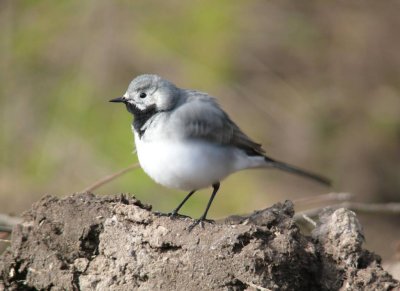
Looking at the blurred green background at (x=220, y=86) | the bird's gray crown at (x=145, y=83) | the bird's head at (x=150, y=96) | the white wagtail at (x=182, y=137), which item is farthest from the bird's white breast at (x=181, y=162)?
the blurred green background at (x=220, y=86)

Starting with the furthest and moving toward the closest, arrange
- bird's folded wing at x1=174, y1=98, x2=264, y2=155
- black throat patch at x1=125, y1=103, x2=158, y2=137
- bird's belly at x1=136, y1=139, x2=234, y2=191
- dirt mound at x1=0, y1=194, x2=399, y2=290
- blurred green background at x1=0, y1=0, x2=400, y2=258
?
1. blurred green background at x1=0, y1=0, x2=400, y2=258
2. black throat patch at x1=125, y1=103, x2=158, y2=137
3. bird's folded wing at x1=174, y1=98, x2=264, y2=155
4. bird's belly at x1=136, y1=139, x2=234, y2=191
5. dirt mound at x1=0, y1=194, x2=399, y2=290

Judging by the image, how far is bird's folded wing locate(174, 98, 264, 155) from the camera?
5242 mm

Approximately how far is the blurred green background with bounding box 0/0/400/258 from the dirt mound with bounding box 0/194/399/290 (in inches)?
173

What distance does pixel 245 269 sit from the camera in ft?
12.7

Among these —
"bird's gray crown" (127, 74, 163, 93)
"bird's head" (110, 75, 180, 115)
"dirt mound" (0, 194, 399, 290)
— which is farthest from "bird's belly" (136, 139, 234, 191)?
"dirt mound" (0, 194, 399, 290)

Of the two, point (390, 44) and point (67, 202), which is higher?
point (390, 44)

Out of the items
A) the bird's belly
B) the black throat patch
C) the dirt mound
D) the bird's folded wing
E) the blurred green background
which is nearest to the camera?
the dirt mound

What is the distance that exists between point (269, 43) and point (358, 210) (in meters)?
6.00

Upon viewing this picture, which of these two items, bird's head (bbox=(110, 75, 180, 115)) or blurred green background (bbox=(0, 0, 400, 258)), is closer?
bird's head (bbox=(110, 75, 180, 115))

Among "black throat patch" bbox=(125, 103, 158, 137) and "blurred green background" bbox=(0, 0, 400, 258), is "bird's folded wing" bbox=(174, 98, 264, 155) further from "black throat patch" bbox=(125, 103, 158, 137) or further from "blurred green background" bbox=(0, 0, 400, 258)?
"blurred green background" bbox=(0, 0, 400, 258)

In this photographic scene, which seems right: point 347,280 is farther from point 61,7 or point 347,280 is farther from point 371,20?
point 371,20

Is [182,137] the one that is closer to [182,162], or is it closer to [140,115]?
[182,162]

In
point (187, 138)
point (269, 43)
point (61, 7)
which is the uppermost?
point (269, 43)

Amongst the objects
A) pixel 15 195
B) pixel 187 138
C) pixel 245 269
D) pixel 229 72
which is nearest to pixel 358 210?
pixel 187 138
